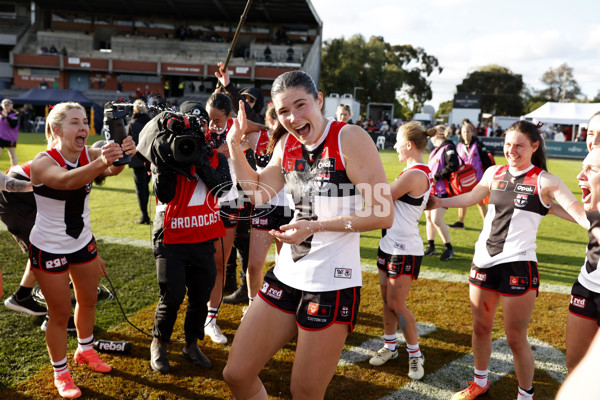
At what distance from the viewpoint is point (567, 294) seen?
5.95 metres

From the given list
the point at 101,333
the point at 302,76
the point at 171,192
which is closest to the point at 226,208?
the point at 171,192

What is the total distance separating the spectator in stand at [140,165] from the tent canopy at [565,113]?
2356 centimetres

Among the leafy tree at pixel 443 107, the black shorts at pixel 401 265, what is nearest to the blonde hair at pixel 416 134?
the black shorts at pixel 401 265

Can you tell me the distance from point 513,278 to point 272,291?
1798 millimetres

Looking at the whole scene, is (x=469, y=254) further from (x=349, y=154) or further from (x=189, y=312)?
(x=349, y=154)

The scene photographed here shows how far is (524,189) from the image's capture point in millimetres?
3332

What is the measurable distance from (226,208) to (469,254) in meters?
4.86

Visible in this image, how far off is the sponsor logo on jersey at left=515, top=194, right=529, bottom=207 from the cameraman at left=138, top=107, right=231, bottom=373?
227 centimetres

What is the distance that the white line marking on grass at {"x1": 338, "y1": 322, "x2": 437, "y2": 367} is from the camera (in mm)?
4082

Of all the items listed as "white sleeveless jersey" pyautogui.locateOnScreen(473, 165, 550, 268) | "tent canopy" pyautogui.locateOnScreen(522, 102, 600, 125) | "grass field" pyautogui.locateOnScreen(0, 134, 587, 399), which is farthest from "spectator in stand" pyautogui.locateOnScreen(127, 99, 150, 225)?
"tent canopy" pyautogui.locateOnScreen(522, 102, 600, 125)

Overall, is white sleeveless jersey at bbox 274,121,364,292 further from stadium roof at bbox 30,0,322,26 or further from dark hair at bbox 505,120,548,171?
stadium roof at bbox 30,0,322,26

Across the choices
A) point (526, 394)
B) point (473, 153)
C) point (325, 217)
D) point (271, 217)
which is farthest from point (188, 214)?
point (473, 153)

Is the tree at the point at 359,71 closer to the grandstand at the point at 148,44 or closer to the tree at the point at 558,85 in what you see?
the grandstand at the point at 148,44

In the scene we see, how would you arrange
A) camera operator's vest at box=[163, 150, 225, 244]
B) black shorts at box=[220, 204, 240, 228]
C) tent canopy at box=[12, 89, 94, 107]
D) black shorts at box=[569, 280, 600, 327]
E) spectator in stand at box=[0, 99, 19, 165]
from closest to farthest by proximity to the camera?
black shorts at box=[569, 280, 600, 327] → camera operator's vest at box=[163, 150, 225, 244] → black shorts at box=[220, 204, 240, 228] → spectator in stand at box=[0, 99, 19, 165] → tent canopy at box=[12, 89, 94, 107]
